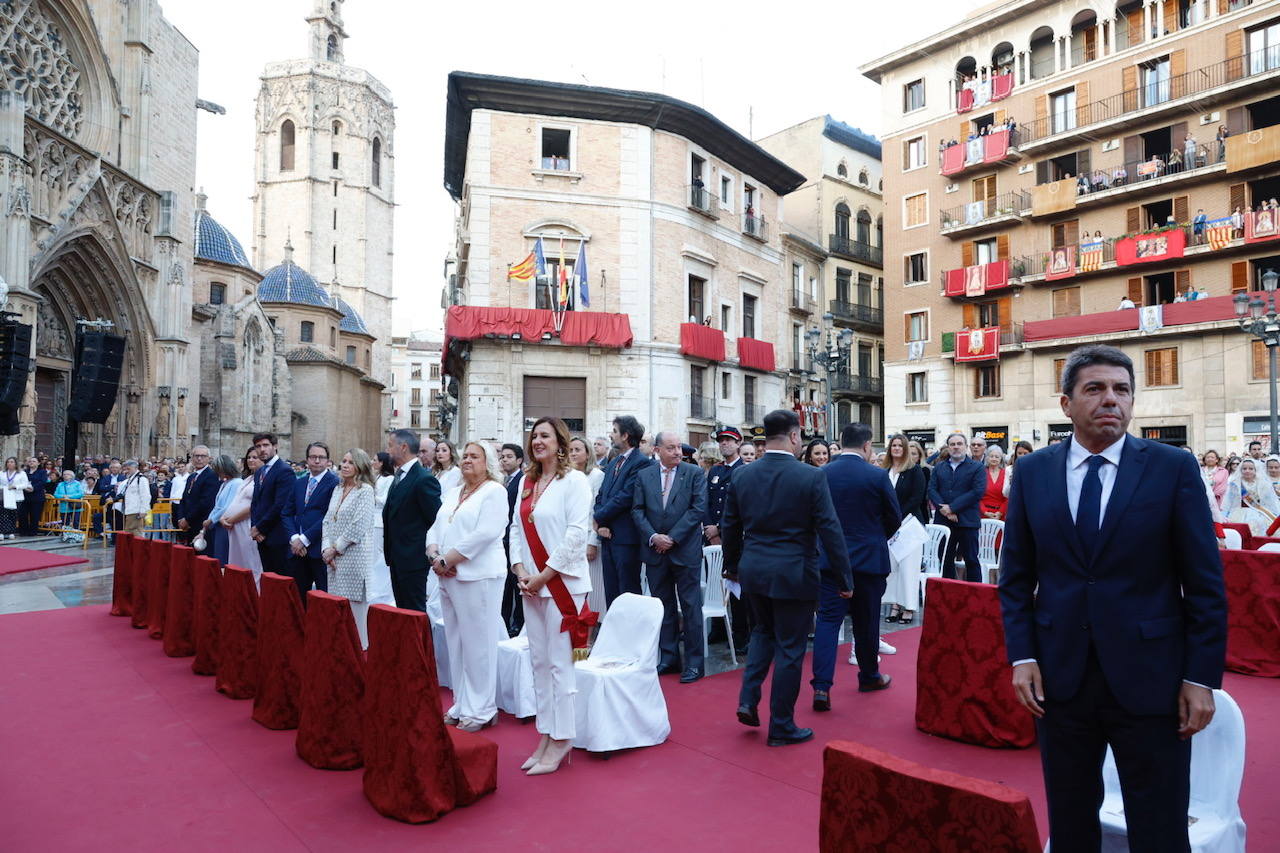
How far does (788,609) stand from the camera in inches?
196

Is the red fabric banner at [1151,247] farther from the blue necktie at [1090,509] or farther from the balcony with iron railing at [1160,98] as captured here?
the blue necktie at [1090,509]

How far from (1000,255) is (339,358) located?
117ft

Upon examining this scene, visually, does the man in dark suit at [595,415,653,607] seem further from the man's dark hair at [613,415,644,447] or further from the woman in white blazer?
the woman in white blazer

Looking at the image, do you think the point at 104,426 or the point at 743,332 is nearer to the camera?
the point at 104,426

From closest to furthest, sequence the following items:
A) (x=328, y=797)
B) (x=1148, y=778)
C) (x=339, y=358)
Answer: (x=1148, y=778)
(x=328, y=797)
(x=339, y=358)

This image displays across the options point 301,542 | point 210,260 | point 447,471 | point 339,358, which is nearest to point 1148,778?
point 301,542

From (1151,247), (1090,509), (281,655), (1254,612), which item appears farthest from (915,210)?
(1090,509)

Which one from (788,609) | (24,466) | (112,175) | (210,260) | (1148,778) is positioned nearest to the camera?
(1148,778)

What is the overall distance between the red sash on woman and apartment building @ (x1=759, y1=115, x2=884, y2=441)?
31.2m

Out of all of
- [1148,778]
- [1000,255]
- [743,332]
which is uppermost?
[1000,255]

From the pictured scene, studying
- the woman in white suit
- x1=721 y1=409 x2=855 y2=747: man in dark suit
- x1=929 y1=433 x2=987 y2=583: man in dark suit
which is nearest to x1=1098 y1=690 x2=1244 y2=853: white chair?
x1=721 y1=409 x2=855 y2=747: man in dark suit

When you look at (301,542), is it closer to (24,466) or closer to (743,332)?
(24,466)

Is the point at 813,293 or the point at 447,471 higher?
the point at 813,293

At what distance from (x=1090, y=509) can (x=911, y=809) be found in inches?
40.4
